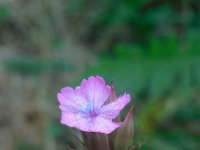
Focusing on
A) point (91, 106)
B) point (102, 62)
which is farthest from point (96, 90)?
point (102, 62)

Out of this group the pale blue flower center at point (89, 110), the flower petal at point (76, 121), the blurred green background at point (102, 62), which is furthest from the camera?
the blurred green background at point (102, 62)

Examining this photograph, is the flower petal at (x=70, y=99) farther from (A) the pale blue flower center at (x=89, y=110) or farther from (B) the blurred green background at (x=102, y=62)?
(B) the blurred green background at (x=102, y=62)

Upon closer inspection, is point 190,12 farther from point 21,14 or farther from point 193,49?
point 21,14

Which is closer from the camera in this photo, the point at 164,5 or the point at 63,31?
the point at 164,5

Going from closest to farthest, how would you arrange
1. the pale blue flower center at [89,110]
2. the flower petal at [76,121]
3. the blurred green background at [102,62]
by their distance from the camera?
1. the flower petal at [76,121]
2. the pale blue flower center at [89,110]
3. the blurred green background at [102,62]

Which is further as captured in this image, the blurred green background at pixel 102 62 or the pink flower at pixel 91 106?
the blurred green background at pixel 102 62

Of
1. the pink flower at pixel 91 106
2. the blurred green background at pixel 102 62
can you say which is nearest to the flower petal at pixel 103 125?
the pink flower at pixel 91 106

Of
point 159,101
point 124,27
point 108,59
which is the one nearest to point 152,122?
point 159,101
